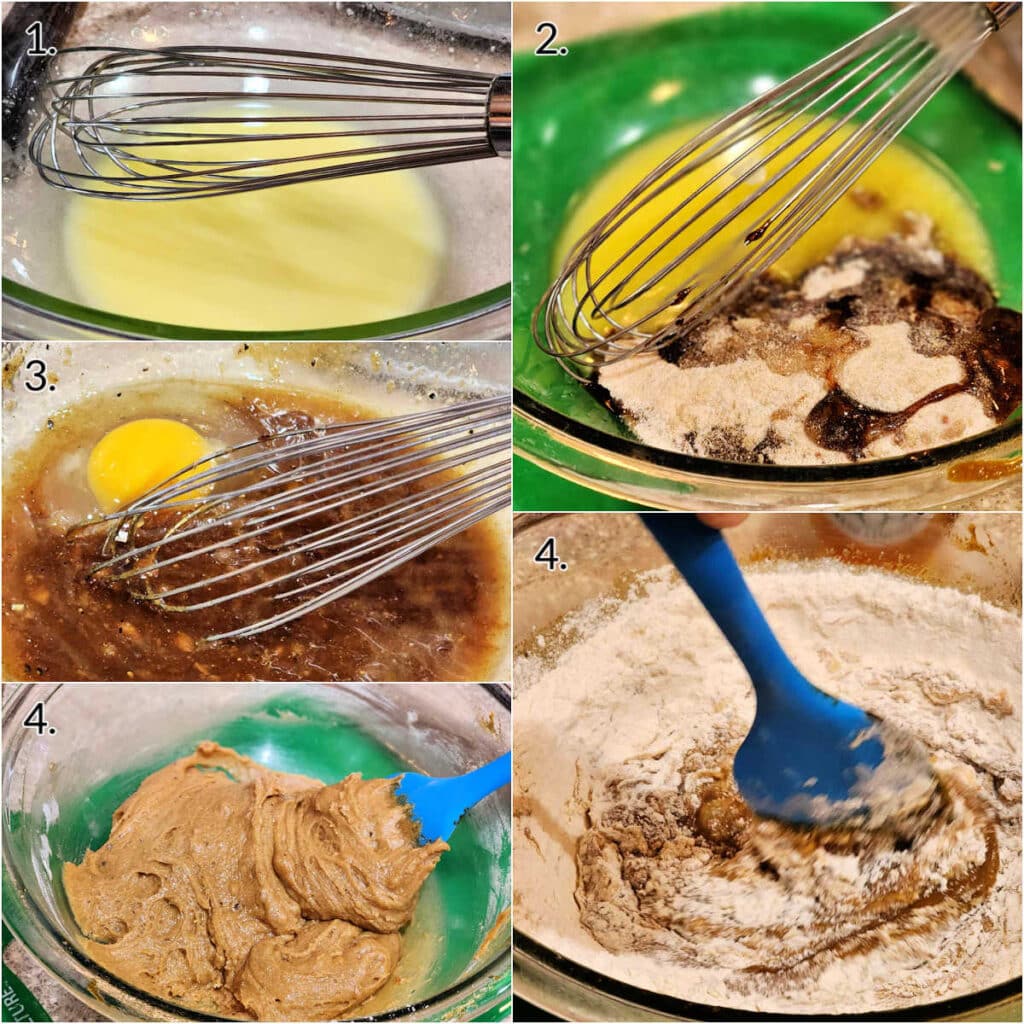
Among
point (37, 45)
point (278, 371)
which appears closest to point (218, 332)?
point (278, 371)

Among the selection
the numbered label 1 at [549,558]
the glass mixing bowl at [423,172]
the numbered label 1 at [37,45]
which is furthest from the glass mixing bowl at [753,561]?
the numbered label 1 at [37,45]

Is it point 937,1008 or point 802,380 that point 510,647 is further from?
point 937,1008

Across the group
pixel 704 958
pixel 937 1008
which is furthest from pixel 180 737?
pixel 937 1008

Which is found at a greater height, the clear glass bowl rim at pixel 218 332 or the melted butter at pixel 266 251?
the melted butter at pixel 266 251

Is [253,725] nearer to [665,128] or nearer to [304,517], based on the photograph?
[304,517]

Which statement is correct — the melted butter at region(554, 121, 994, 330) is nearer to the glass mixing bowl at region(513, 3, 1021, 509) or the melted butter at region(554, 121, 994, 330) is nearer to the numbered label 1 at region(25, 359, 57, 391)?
the glass mixing bowl at region(513, 3, 1021, 509)

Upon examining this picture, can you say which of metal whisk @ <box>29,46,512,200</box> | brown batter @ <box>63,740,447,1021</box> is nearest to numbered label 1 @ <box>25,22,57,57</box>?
metal whisk @ <box>29,46,512,200</box>

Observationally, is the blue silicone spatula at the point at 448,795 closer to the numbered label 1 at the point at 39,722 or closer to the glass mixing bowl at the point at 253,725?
the glass mixing bowl at the point at 253,725
